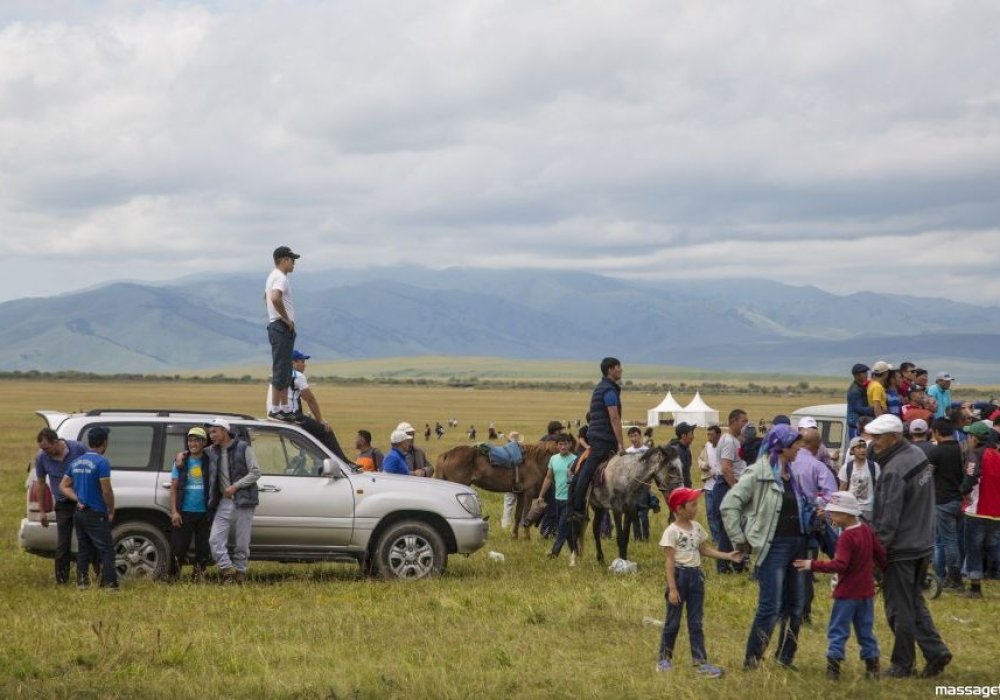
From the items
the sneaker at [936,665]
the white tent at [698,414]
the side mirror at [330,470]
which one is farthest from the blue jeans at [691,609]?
the white tent at [698,414]

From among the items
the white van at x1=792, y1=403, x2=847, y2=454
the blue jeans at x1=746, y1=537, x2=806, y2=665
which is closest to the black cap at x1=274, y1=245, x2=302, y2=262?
the blue jeans at x1=746, y1=537, x2=806, y2=665

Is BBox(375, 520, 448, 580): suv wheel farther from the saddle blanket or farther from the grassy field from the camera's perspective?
the saddle blanket

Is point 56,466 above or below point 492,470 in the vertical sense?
above

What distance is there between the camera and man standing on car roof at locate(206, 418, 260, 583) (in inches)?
549

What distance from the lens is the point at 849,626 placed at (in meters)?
9.68

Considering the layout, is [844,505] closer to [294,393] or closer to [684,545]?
[684,545]

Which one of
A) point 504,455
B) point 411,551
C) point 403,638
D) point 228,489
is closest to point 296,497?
point 228,489

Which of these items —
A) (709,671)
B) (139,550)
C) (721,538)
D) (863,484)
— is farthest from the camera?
(721,538)

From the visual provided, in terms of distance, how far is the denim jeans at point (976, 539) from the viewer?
46.8 ft

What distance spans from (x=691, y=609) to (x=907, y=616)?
1682 mm

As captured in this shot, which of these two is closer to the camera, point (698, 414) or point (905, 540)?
point (905, 540)

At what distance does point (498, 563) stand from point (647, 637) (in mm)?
Result: 5453

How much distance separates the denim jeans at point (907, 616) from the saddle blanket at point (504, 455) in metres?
10.1

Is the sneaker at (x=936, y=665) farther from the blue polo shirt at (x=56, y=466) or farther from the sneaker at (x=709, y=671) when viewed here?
the blue polo shirt at (x=56, y=466)
